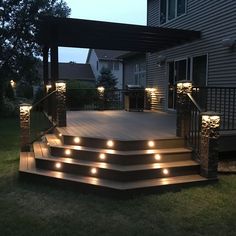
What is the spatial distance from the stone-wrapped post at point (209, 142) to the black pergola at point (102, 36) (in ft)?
13.2

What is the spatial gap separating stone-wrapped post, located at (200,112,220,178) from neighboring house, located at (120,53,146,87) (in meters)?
10.5

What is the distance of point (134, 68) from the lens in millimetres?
17359

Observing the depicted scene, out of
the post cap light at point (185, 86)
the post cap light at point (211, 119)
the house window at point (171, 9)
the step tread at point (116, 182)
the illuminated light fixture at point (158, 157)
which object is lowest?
the step tread at point (116, 182)

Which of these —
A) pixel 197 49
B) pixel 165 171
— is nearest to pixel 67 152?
pixel 165 171

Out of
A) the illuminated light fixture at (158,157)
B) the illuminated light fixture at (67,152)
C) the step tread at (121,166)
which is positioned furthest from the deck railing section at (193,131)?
the illuminated light fixture at (67,152)

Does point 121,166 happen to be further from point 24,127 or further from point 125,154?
point 24,127

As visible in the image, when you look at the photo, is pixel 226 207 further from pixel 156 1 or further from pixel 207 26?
pixel 156 1

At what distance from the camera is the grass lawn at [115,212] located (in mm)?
3818

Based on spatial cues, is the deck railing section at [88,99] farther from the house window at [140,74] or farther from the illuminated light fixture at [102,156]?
the illuminated light fixture at [102,156]

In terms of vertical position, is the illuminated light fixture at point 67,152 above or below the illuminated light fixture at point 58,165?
above

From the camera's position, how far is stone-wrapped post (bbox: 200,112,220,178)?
5316 millimetres

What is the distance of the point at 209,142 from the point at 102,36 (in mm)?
5551

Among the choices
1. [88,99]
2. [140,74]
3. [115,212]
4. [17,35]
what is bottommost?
[115,212]

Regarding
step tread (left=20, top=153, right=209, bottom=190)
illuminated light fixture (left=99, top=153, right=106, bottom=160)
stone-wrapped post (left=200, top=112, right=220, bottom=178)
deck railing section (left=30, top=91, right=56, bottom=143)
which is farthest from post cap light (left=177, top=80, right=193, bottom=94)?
deck railing section (left=30, top=91, right=56, bottom=143)
